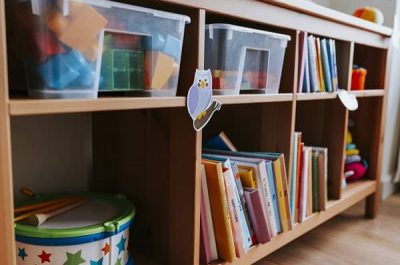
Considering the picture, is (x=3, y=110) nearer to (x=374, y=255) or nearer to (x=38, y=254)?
(x=38, y=254)

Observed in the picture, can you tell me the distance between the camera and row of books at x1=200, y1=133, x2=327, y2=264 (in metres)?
0.93

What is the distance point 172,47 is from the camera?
781 mm

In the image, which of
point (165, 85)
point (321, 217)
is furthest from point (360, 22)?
point (165, 85)

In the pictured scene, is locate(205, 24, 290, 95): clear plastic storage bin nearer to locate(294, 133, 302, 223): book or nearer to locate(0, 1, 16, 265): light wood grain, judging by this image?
locate(294, 133, 302, 223): book

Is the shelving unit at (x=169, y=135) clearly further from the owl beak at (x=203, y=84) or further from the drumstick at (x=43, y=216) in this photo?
the drumstick at (x=43, y=216)

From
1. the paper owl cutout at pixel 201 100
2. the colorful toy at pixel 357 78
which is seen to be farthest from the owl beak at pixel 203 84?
the colorful toy at pixel 357 78

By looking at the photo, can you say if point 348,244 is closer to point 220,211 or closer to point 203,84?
point 220,211

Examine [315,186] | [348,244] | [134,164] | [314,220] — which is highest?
[134,164]

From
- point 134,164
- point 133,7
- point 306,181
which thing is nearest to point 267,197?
point 306,181

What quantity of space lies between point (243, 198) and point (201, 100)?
1.03 feet

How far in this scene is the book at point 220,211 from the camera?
913mm

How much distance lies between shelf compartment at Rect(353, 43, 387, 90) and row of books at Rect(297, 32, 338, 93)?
15.3 inches

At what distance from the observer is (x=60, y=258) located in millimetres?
768

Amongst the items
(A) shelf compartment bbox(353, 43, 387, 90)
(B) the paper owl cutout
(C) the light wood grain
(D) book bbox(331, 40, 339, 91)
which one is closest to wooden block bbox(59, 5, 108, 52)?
(C) the light wood grain
